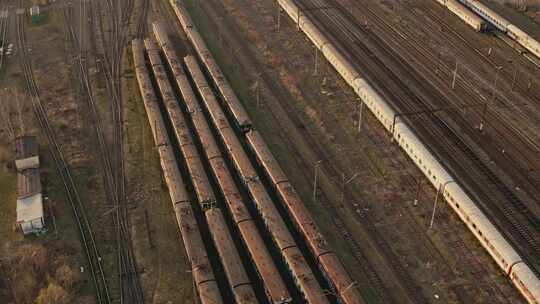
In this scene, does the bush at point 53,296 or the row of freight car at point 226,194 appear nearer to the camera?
the row of freight car at point 226,194

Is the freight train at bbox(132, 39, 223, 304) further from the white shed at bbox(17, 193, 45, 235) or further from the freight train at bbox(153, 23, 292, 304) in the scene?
the white shed at bbox(17, 193, 45, 235)

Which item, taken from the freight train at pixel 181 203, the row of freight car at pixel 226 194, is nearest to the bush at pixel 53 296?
the freight train at pixel 181 203

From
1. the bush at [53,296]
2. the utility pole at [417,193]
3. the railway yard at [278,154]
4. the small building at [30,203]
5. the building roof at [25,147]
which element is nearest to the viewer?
the bush at [53,296]

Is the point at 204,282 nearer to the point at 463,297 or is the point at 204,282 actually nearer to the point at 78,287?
the point at 78,287

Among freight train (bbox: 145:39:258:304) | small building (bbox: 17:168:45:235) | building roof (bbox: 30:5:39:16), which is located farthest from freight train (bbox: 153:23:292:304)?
building roof (bbox: 30:5:39:16)

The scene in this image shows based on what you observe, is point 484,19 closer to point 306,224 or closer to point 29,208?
point 306,224

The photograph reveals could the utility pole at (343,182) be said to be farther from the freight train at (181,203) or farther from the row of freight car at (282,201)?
the freight train at (181,203)
